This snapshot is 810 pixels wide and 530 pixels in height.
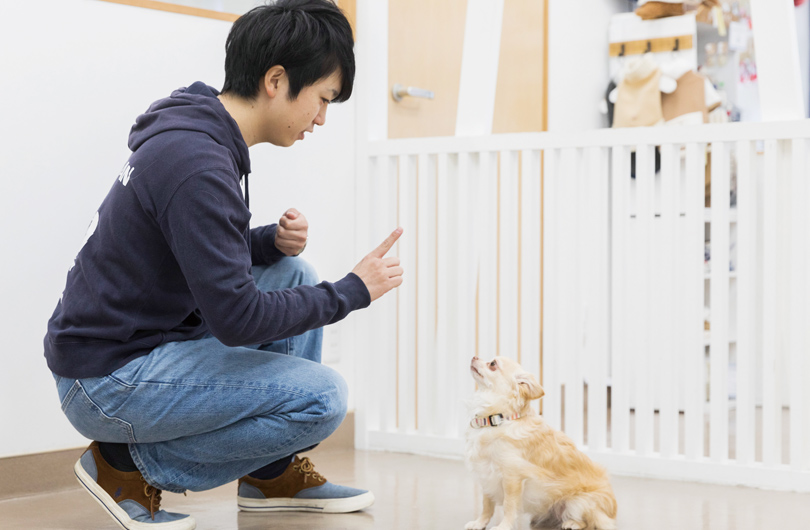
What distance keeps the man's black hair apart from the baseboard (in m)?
0.95

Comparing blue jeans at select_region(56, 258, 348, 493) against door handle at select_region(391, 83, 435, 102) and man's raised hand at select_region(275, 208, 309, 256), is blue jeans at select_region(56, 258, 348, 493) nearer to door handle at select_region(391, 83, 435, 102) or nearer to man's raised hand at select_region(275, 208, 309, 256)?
man's raised hand at select_region(275, 208, 309, 256)

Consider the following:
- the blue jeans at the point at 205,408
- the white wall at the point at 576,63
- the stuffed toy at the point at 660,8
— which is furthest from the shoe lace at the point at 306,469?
the stuffed toy at the point at 660,8

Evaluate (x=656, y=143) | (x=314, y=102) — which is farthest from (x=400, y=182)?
(x=314, y=102)

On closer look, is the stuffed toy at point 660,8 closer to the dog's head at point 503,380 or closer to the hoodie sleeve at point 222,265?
the dog's head at point 503,380

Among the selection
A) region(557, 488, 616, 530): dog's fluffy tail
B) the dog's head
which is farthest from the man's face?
region(557, 488, 616, 530): dog's fluffy tail

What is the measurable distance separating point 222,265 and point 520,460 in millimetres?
672

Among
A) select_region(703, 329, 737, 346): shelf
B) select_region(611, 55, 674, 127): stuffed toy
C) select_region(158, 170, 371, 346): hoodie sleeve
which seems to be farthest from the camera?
select_region(611, 55, 674, 127): stuffed toy

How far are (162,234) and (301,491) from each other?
0.67m

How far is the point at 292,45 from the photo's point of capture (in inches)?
54.6

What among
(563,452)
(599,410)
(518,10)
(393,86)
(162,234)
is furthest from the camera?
(518,10)

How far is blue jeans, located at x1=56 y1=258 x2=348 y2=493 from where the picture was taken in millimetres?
1382

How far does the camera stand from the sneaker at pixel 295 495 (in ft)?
5.74

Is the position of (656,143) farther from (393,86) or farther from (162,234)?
(162,234)

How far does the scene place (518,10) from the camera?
3350 millimetres
